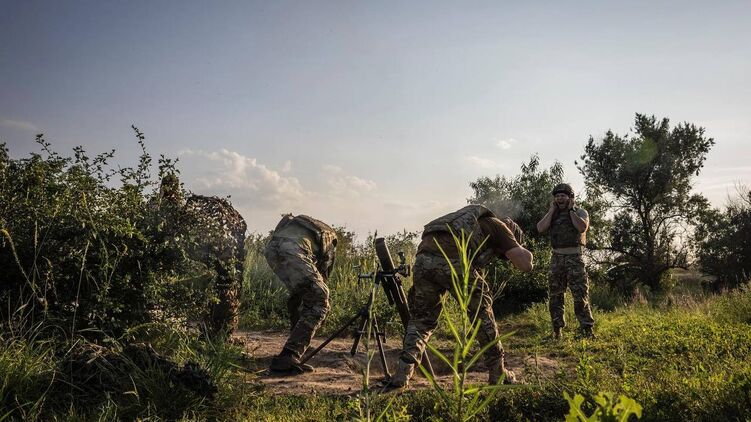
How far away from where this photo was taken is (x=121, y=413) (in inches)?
146

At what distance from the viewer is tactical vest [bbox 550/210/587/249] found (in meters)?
7.67

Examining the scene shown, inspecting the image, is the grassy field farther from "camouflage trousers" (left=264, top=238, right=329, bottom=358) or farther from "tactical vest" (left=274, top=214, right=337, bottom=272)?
"tactical vest" (left=274, top=214, right=337, bottom=272)

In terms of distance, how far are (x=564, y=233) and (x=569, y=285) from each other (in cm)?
76

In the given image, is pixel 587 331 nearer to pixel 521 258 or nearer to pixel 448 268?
pixel 521 258

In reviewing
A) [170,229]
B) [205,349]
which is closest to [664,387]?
[205,349]

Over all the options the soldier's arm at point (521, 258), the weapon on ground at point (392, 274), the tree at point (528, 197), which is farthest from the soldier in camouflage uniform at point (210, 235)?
the tree at point (528, 197)

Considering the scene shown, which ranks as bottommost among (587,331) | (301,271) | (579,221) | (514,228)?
(587,331)

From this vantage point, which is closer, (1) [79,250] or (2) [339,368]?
(1) [79,250]

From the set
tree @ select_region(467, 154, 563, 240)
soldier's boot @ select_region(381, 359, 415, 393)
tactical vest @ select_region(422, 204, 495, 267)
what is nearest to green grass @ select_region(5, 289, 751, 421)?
soldier's boot @ select_region(381, 359, 415, 393)

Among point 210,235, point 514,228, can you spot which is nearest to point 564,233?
point 514,228

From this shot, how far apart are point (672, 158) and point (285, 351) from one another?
21.4m

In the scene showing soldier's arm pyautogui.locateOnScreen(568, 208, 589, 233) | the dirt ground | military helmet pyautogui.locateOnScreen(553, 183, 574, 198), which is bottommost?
the dirt ground

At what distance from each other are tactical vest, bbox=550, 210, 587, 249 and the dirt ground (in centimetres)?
200

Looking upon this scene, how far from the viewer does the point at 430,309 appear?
4.92 m
